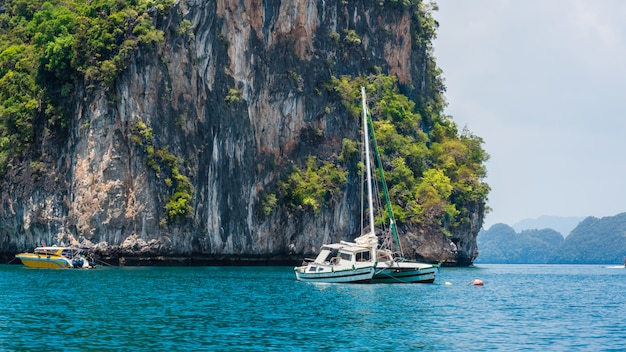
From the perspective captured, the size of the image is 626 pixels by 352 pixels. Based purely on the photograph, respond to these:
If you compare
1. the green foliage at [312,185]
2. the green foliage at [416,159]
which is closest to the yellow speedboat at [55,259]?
the green foliage at [312,185]

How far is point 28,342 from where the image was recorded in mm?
28906

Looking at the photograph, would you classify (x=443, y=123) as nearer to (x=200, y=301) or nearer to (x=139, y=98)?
(x=139, y=98)

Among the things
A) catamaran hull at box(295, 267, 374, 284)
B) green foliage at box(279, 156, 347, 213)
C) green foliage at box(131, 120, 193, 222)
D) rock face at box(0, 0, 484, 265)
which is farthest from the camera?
green foliage at box(279, 156, 347, 213)

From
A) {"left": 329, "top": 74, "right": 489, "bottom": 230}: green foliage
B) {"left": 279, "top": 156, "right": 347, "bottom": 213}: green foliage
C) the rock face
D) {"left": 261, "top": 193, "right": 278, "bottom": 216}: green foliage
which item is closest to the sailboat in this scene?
the rock face

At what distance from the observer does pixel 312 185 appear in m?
90.8

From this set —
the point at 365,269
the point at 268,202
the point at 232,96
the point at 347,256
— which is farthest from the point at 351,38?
the point at 365,269

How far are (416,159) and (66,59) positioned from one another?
130 ft

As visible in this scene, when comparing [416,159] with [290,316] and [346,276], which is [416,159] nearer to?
[346,276]

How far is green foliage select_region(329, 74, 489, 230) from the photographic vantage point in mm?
97000

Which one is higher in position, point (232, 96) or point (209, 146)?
point (232, 96)

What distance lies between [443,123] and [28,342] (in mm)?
90052

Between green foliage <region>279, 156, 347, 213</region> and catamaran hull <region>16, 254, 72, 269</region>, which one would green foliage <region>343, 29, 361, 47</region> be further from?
catamaran hull <region>16, 254, 72, 269</region>

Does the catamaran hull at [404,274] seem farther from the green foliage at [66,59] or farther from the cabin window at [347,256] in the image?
the green foliage at [66,59]

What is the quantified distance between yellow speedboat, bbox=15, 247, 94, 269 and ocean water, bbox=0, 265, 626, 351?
12.1 meters
